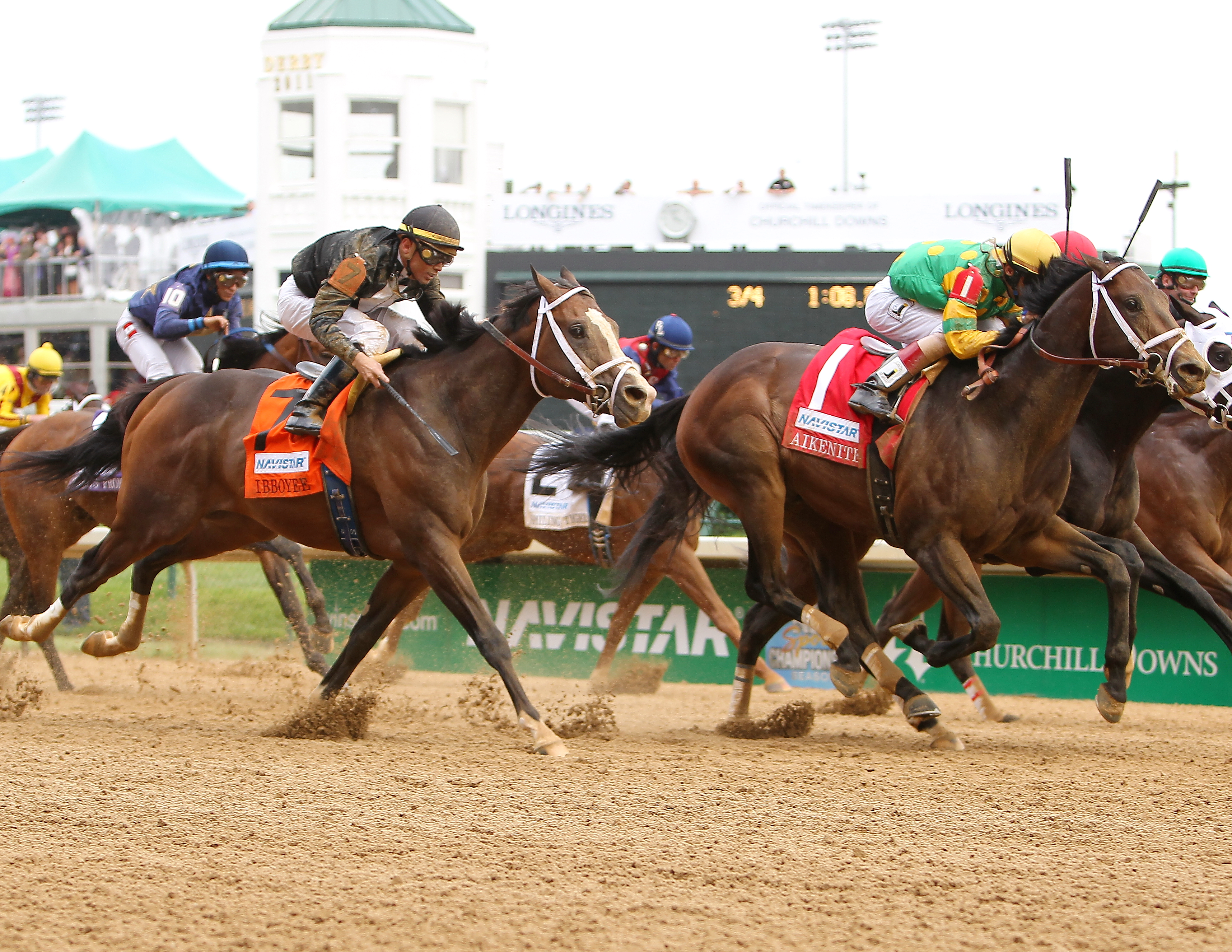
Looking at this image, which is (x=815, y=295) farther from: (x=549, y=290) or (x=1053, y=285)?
(x=549, y=290)

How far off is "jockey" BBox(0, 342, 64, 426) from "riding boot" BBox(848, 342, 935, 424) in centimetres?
709

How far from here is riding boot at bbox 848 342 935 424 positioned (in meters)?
5.89

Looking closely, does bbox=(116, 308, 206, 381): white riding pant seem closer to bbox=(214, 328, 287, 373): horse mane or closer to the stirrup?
bbox=(214, 328, 287, 373): horse mane

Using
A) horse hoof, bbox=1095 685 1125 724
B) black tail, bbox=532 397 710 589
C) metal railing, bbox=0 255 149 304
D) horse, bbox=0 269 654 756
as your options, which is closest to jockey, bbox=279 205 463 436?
horse, bbox=0 269 654 756

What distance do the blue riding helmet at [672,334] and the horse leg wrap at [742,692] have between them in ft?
8.23

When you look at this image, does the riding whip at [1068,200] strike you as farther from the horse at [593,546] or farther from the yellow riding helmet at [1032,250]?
the horse at [593,546]

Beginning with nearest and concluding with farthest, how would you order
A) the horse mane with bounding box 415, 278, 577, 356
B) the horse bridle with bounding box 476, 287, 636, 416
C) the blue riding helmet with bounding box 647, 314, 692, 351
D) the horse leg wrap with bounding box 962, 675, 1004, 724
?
1. the horse bridle with bounding box 476, 287, 636, 416
2. the horse mane with bounding box 415, 278, 577, 356
3. the horse leg wrap with bounding box 962, 675, 1004, 724
4. the blue riding helmet with bounding box 647, 314, 692, 351

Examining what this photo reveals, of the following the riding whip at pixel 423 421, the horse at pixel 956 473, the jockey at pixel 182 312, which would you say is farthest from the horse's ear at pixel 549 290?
the jockey at pixel 182 312

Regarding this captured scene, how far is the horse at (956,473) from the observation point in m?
5.50

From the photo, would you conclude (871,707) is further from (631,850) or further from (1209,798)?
(631,850)

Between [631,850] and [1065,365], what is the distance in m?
2.86

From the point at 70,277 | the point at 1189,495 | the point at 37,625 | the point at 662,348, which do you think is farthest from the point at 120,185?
the point at 1189,495

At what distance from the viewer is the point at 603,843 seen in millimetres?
4035

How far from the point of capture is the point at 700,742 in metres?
6.25
